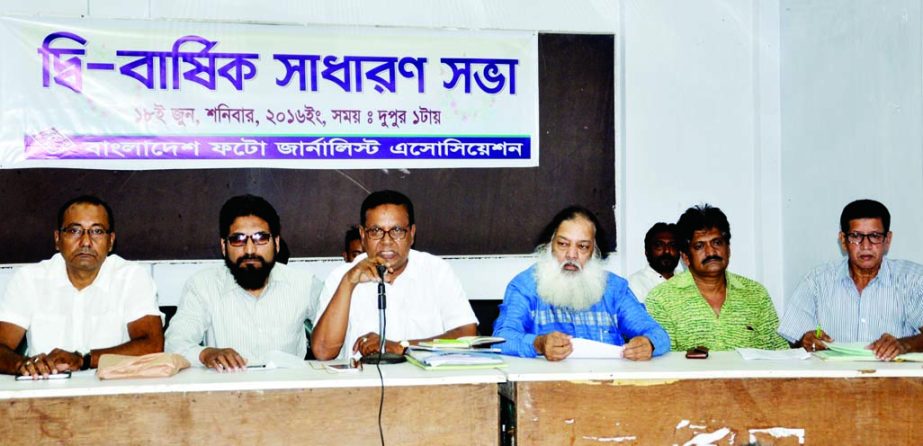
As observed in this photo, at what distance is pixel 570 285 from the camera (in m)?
3.75

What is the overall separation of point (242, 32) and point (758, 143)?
10.6 feet

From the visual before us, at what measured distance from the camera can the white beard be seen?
148 inches

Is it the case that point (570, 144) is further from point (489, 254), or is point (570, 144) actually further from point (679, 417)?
point (679, 417)

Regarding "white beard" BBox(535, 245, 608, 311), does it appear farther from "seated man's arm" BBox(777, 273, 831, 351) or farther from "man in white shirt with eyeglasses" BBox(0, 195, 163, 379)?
"man in white shirt with eyeglasses" BBox(0, 195, 163, 379)

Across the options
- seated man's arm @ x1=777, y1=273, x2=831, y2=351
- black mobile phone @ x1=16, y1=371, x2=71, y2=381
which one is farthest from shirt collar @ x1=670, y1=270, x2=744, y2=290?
black mobile phone @ x1=16, y1=371, x2=71, y2=381

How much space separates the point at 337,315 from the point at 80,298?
1076 mm

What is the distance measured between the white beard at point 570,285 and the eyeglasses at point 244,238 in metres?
1.15

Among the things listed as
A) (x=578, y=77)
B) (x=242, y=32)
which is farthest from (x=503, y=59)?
(x=242, y=32)

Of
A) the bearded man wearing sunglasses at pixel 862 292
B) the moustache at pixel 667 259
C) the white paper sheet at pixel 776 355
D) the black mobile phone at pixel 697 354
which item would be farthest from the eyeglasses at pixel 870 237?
the moustache at pixel 667 259

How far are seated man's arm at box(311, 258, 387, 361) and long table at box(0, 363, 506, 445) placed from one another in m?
0.64

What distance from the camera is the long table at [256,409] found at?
2.78 metres

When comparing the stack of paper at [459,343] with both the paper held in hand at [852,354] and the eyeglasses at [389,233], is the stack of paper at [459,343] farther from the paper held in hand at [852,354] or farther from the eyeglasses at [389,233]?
the paper held in hand at [852,354]

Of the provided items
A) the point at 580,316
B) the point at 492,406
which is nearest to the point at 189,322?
the point at 492,406

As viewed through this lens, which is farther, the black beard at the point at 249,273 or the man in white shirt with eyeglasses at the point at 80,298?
the black beard at the point at 249,273
